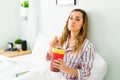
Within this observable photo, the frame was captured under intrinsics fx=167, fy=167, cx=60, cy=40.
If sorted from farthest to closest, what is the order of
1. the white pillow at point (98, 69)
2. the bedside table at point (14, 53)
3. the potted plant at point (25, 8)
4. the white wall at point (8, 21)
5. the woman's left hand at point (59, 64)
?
the white wall at point (8, 21) < the potted plant at point (25, 8) < the bedside table at point (14, 53) < the white pillow at point (98, 69) < the woman's left hand at point (59, 64)

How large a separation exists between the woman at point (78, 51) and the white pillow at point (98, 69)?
1.2 inches

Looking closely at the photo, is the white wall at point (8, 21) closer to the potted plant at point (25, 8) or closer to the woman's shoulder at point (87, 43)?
the potted plant at point (25, 8)

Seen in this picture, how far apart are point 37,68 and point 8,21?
1.27 m

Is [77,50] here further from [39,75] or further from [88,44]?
[39,75]

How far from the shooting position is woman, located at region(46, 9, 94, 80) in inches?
52.3

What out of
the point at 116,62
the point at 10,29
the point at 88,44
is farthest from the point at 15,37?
the point at 116,62

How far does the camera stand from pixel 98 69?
4.30 ft

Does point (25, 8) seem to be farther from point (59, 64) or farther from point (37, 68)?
point (59, 64)

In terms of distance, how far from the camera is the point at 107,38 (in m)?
1.33

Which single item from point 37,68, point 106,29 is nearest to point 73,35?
point 106,29

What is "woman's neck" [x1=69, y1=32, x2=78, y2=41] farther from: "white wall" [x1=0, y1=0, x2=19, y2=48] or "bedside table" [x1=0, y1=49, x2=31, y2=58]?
"white wall" [x1=0, y1=0, x2=19, y2=48]

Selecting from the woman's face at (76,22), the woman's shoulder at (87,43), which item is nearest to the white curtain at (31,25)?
the woman's face at (76,22)

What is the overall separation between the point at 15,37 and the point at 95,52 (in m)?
1.63

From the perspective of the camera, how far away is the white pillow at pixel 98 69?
1306 mm
